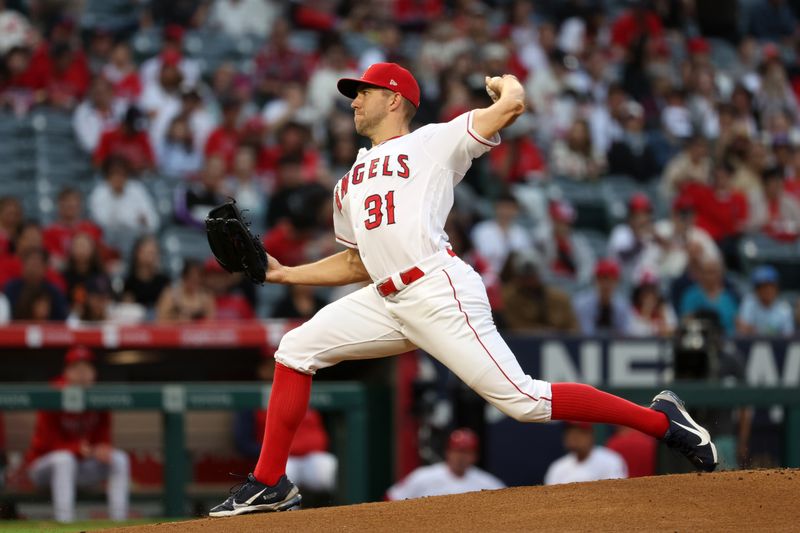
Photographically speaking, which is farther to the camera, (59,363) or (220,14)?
(220,14)

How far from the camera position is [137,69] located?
1230cm

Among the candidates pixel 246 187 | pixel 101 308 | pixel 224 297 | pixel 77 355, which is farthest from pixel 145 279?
pixel 77 355

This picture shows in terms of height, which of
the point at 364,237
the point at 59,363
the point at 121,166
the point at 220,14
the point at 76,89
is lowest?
the point at 59,363

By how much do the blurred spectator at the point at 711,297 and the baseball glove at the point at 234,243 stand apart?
5882 mm

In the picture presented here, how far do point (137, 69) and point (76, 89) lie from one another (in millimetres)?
704

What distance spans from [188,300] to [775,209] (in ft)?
20.8

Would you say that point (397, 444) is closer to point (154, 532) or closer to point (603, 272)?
point (603, 272)

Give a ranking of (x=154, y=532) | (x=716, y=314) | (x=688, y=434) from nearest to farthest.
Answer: (x=154, y=532), (x=688, y=434), (x=716, y=314)

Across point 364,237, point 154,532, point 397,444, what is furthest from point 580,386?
point 397,444

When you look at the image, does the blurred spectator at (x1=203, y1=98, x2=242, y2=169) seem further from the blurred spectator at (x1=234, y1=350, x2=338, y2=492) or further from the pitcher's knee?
the pitcher's knee

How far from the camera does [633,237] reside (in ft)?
38.4

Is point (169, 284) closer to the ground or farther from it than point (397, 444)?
farther from it

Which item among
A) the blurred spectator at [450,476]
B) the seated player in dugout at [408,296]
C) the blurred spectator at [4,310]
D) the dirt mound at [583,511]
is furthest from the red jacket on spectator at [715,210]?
the seated player in dugout at [408,296]

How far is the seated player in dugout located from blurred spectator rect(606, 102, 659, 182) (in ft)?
27.0
